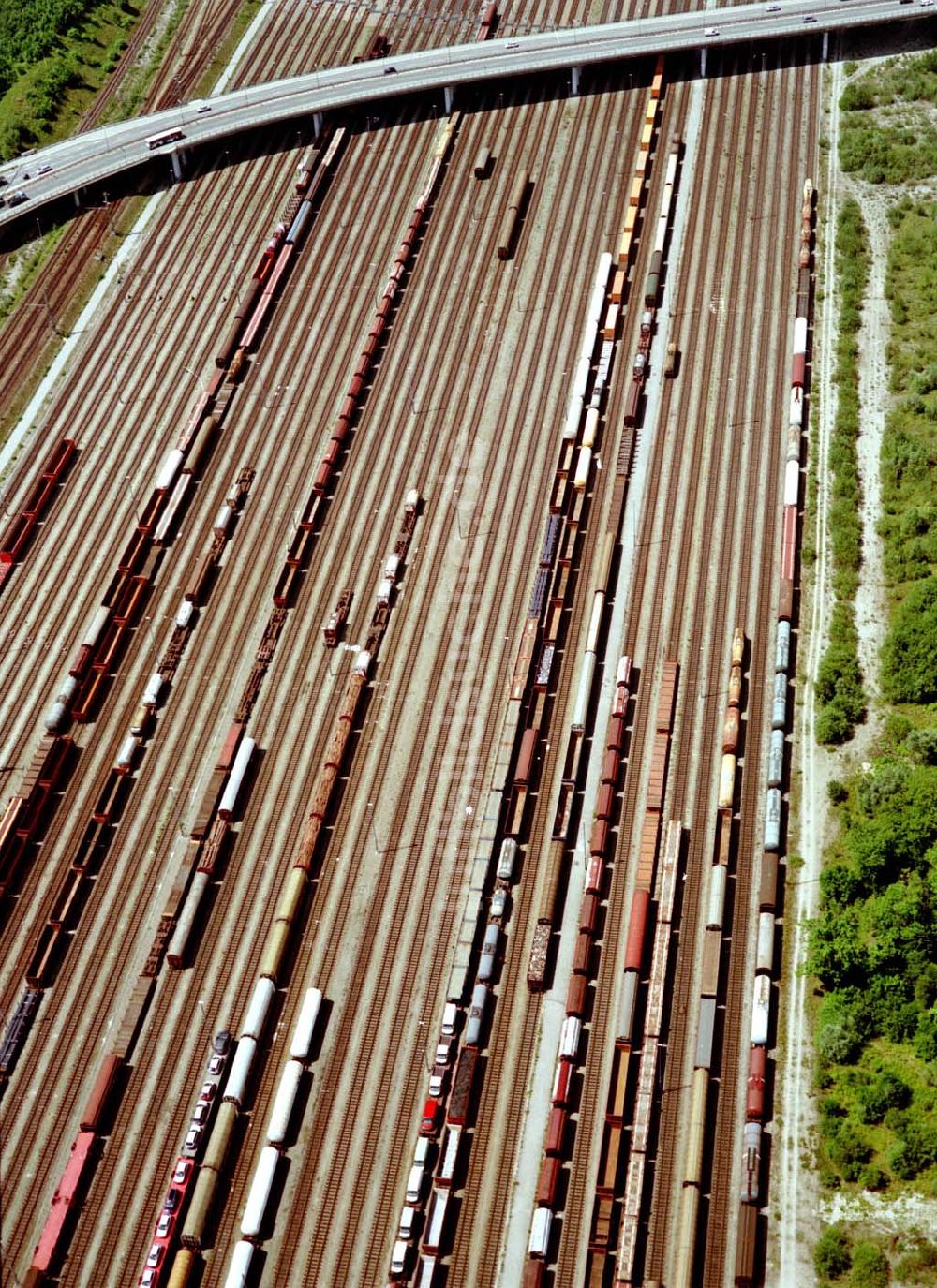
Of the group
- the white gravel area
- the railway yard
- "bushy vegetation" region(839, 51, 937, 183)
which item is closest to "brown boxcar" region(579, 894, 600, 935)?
the railway yard

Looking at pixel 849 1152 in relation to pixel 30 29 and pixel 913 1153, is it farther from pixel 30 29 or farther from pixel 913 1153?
pixel 30 29

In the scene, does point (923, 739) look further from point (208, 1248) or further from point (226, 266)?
point (226, 266)

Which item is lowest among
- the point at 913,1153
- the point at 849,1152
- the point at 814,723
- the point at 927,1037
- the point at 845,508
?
the point at 849,1152

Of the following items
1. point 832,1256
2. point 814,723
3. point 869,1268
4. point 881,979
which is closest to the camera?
point 869,1268

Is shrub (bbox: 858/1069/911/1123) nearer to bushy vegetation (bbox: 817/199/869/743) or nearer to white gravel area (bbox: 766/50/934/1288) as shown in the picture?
white gravel area (bbox: 766/50/934/1288)

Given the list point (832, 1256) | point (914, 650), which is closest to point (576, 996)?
point (832, 1256)

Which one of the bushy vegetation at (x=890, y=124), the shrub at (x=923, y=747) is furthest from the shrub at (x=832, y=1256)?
the bushy vegetation at (x=890, y=124)

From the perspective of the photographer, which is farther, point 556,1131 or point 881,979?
point 881,979

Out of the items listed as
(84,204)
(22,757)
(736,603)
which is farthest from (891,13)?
(22,757)
